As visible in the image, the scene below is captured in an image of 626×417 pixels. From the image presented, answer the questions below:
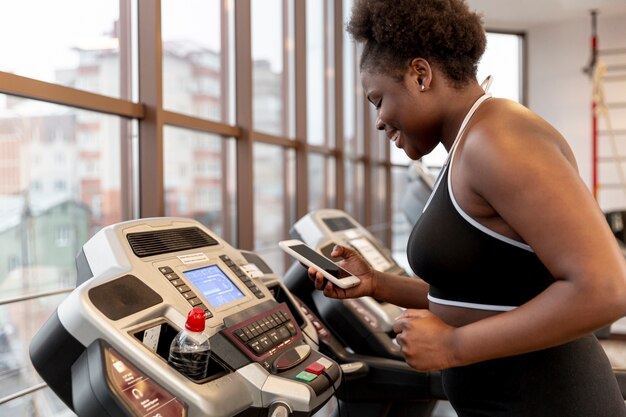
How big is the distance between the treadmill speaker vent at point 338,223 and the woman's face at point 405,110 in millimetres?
1305

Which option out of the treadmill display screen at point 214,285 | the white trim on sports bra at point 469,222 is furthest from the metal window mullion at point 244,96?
the white trim on sports bra at point 469,222

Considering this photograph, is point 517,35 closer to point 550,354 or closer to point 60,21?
point 60,21

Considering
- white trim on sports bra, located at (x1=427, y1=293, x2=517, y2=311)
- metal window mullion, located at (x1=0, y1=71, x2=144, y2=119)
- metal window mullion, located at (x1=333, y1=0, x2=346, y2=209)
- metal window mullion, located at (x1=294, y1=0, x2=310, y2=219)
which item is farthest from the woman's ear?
metal window mullion, located at (x1=333, y1=0, x2=346, y2=209)

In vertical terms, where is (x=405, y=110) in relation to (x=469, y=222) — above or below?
above

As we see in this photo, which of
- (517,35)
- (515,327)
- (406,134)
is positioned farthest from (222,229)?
(517,35)

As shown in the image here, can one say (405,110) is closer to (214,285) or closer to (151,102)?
(214,285)

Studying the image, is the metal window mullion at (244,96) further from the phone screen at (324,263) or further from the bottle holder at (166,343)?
the bottle holder at (166,343)

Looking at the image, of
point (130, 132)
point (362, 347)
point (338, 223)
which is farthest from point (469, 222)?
point (130, 132)

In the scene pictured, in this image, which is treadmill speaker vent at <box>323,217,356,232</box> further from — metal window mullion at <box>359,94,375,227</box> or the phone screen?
metal window mullion at <box>359,94,375,227</box>

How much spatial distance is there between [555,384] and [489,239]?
0.25 metres

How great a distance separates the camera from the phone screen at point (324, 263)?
4.67 ft

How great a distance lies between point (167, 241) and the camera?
1498mm

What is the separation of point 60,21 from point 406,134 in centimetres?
146

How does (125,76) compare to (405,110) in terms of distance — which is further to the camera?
(125,76)
